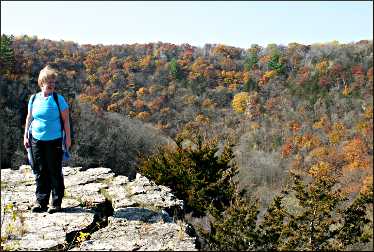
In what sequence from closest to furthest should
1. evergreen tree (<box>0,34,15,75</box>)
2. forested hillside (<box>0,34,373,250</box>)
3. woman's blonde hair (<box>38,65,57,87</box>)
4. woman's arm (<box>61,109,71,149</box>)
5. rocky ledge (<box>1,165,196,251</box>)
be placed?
1. rocky ledge (<box>1,165,196,251</box>)
2. woman's blonde hair (<box>38,65,57,87</box>)
3. woman's arm (<box>61,109,71,149</box>)
4. forested hillside (<box>0,34,373,250</box>)
5. evergreen tree (<box>0,34,15,75</box>)

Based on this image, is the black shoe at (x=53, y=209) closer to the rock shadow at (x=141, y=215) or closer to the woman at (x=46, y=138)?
the woman at (x=46, y=138)

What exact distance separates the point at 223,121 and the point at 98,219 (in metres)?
41.6

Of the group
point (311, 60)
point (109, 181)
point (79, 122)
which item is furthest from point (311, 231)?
point (311, 60)

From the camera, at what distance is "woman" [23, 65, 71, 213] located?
14.7ft

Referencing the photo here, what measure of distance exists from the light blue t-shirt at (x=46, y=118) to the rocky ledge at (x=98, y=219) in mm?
809

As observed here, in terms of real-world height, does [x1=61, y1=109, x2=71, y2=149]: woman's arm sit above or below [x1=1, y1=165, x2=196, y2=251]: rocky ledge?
above

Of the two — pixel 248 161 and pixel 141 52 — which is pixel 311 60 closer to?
pixel 248 161

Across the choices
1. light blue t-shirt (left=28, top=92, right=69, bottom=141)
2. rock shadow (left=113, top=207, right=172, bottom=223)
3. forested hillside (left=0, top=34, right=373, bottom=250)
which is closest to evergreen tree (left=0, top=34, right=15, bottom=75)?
forested hillside (left=0, top=34, right=373, bottom=250)

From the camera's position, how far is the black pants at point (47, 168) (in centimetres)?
464

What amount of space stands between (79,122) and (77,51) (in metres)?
14.1

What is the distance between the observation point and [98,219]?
4871 millimetres

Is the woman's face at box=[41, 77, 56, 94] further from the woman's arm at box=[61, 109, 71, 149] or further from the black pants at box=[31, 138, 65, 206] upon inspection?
the black pants at box=[31, 138, 65, 206]

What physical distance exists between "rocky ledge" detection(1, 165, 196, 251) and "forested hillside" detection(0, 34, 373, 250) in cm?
301

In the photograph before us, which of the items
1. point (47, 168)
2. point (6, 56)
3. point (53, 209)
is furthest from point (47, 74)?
point (6, 56)
